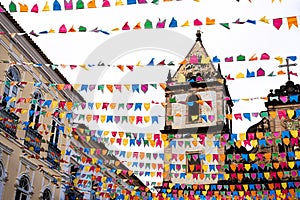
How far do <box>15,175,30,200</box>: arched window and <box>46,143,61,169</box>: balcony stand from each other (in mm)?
1624

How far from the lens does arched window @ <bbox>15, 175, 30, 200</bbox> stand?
1516 cm

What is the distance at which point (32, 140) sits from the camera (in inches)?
635

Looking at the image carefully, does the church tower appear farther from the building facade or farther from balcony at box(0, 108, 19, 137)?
balcony at box(0, 108, 19, 137)

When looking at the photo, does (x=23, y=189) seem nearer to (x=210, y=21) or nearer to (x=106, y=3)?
(x=106, y=3)

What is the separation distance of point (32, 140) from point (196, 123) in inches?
430

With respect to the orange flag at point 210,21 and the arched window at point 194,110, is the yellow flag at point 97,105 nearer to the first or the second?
the orange flag at point 210,21

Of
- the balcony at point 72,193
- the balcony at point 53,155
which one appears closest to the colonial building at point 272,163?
the balcony at point 72,193

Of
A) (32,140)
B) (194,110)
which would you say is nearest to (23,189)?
(32,140)

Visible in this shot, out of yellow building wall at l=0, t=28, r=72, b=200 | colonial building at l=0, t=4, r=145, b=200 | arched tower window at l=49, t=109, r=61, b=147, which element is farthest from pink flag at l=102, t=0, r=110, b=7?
arched tower window at l=49, t=109, r=61, b=147

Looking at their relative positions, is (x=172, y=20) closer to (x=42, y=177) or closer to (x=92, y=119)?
(x=92, y=119)

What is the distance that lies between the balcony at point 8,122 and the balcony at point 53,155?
2766mm

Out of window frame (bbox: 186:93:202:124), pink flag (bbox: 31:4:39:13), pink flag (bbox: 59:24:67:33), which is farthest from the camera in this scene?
window frame (bbox: 186:93:202:124)

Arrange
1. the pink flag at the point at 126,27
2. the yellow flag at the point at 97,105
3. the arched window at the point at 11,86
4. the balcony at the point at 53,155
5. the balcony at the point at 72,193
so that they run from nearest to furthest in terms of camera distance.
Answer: the pink flag at the point at 126,27 → the yellow flag at the point at 97,105 → the arched window at the point at 11,86 → the balcony at the point at 53,155 → the balcony at the point at 72,193

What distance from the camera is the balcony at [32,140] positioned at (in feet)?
51.5
